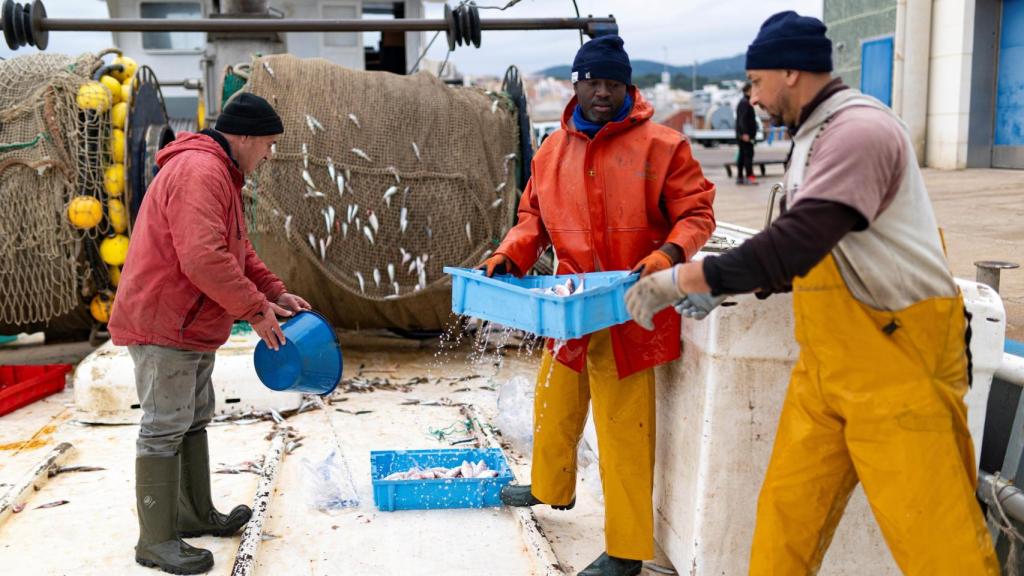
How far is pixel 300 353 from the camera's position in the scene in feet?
14.3

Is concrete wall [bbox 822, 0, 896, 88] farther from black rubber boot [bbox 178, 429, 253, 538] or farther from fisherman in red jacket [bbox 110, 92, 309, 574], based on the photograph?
black rubber boot [bbox 178, 429, 253, 538]

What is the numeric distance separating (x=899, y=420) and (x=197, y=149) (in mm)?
2776

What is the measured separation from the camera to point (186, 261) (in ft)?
12.5

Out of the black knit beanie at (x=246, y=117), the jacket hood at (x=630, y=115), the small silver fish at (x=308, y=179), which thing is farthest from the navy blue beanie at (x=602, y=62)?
the small silver fish at (x=308, y=179)

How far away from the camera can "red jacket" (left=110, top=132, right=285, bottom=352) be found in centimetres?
382

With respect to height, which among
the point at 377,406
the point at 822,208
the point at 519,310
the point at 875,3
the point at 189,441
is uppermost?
the point at 875,3

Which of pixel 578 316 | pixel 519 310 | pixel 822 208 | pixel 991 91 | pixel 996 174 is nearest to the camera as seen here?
pixel 822 208

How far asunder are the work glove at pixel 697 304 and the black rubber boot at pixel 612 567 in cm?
134

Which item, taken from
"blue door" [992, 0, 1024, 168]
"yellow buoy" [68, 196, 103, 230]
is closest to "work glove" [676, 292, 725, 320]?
"yellow buoy" [68, 196, 103, 230]

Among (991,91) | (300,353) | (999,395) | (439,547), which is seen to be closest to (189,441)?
(300,353)

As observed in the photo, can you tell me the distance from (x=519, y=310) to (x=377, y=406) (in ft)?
10.2

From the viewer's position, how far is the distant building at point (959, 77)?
17.2 meters

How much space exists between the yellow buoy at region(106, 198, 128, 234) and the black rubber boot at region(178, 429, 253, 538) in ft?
10.4

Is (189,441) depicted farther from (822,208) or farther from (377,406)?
(822,208)
